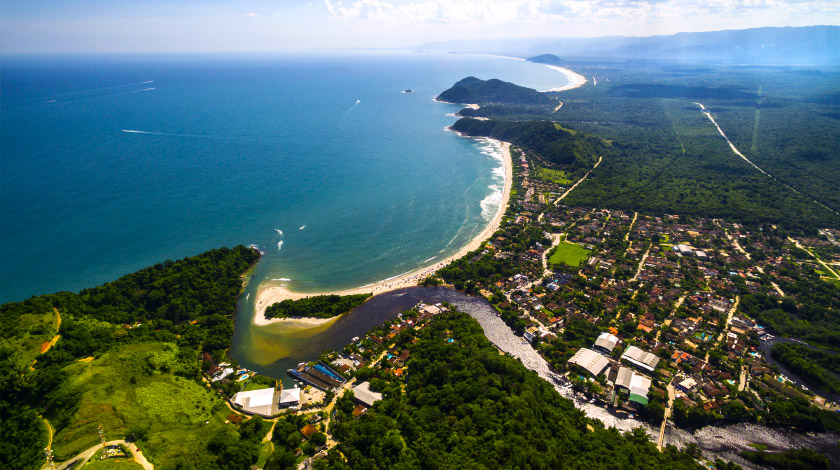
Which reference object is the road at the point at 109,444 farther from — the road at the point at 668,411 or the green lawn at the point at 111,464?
the road at the point at 668,411

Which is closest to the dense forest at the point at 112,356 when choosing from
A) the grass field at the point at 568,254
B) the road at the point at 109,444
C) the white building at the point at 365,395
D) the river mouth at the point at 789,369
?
the road at the point at 109,444

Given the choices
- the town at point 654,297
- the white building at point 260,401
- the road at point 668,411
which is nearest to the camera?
the road at point 668,411

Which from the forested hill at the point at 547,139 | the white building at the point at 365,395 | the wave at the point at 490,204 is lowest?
the white building at the point at 365,395

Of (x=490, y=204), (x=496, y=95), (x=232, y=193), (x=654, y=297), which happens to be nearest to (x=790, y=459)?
(x=654, y=297)

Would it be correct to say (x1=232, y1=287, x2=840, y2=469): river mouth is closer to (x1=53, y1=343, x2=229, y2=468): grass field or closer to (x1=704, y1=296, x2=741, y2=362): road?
(x1=53, y1=343, x2=229, y2=468): grass field

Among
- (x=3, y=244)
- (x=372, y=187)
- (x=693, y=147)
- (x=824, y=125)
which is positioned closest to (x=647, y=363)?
(x=372, y=187)

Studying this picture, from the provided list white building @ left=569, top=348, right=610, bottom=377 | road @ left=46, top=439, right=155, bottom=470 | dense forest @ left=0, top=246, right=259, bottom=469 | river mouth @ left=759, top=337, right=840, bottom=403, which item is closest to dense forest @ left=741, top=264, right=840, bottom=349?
river mouth @ left=759, top=337, right=840, bottom=403

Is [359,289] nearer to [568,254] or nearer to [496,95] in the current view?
[568,254]
